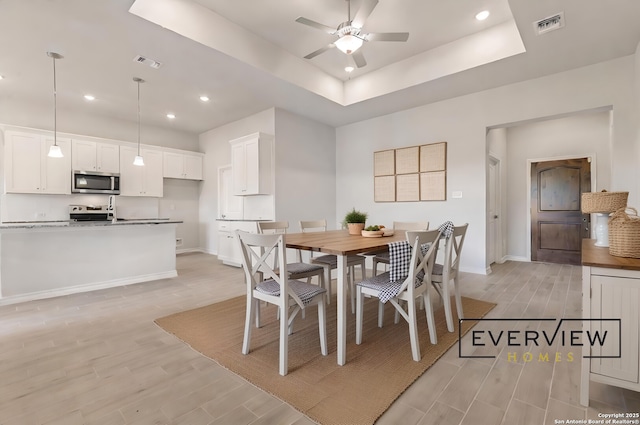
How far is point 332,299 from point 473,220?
2.61 meters

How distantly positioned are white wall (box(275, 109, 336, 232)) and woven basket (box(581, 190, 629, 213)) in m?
4.06

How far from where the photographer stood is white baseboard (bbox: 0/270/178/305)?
11.0 ft

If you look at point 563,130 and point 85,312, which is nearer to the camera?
point 85,312

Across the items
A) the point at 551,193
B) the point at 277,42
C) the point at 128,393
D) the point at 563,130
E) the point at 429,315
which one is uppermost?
the point at 277,42

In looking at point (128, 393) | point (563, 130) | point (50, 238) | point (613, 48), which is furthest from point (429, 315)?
point (563, 130)

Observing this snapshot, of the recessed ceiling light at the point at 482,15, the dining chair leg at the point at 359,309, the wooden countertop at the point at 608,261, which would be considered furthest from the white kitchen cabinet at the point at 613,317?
the recessed ceiling light at the point at 482,15

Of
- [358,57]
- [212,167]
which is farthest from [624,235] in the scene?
[212,167]

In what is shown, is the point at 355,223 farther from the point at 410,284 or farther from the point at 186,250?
the point at 186,250

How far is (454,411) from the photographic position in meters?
1.52

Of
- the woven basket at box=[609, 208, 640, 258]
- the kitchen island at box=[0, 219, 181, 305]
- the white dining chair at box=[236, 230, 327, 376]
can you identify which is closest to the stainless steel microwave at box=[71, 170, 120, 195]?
the kitchen island at box=[0, 219, 181, 305]

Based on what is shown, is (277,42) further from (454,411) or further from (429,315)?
(454,411)

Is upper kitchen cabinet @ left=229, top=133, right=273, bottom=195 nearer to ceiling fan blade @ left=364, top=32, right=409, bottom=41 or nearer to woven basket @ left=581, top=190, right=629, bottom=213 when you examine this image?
ceiling fan blade @ left=364, top=32, right=409, bottom=41

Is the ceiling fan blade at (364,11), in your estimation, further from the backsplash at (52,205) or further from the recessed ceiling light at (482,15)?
the backsplash at (52,205)

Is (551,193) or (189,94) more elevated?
(189,94)
